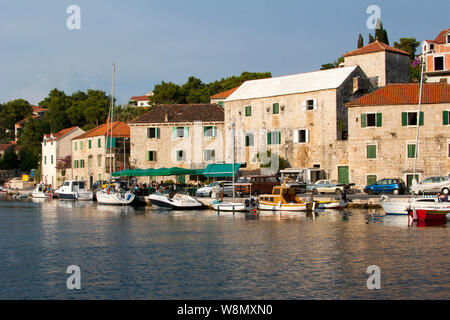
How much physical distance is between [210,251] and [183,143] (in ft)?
145

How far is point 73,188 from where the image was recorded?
68.4 metres

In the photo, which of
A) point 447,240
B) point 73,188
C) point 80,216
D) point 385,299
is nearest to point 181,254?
point 385,299

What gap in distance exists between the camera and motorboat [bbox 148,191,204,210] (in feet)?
167

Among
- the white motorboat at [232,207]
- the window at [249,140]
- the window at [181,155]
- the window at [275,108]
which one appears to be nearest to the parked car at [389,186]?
the white motorboat at [232,207]

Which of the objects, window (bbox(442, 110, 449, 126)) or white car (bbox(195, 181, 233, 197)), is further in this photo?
white car (bbox(195, 181, 233, 197))

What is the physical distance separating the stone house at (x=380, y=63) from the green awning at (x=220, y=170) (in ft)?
57.8

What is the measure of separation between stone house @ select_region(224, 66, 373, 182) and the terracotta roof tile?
12.1ft

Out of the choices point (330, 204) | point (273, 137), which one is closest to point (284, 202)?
point (330, 204)

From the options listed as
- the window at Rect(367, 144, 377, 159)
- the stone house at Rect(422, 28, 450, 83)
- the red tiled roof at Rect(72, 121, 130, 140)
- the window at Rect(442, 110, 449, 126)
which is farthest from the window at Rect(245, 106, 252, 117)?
the stone house at Rect(422, 28, 450, 83)

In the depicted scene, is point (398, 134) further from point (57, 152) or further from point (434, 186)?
point (57, 152)

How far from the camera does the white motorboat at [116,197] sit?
57031mm

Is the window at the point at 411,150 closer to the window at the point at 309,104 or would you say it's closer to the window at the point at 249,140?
the window at the point at 309,104

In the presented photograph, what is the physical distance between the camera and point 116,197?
189 feet

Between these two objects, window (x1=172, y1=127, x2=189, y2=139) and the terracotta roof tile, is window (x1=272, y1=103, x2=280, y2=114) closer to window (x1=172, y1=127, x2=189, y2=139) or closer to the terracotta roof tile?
the terracotta roof tile
